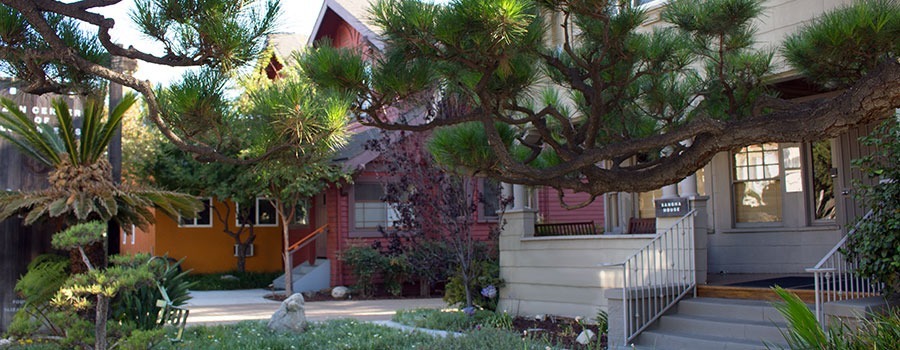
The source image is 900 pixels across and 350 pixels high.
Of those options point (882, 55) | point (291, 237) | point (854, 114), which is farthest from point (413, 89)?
point (291, 237)

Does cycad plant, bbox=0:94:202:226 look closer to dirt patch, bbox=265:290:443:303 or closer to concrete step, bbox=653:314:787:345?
concrete step, bbox=653:314:787:345

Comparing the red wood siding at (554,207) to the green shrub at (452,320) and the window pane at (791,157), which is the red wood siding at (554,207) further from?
the window pane at (791,157)

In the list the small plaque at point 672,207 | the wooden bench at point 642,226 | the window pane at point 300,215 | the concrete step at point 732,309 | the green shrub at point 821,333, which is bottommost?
the concrete step at point 732,309

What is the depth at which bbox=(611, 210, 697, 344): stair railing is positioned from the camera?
8336 mm

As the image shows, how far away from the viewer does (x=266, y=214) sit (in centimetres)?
2205

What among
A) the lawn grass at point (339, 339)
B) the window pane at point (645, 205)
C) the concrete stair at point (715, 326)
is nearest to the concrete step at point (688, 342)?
the concrete stair at point (715, 326)

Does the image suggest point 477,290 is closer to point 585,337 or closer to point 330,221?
point 585,337

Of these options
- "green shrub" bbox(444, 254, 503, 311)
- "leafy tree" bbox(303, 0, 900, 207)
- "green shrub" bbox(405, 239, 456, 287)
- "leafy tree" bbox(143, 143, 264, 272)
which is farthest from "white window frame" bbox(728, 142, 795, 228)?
"leafy tree" bbox(143, 143, 264, 272)

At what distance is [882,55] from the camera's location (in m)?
5.51

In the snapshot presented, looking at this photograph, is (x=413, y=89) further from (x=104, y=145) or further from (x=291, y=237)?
(x=291, y=237)

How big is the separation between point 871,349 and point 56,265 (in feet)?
27.6

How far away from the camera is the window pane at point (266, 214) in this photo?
21953 mm

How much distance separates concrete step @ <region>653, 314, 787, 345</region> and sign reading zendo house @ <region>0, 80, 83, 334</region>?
7.56 m

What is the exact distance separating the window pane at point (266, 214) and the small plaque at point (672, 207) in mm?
14464
